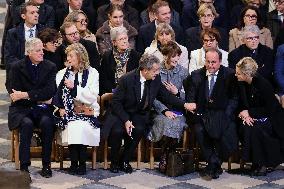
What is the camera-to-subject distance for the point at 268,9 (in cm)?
1241

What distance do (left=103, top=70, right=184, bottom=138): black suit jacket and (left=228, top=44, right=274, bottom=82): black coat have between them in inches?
44.9

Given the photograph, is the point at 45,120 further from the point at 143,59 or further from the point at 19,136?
the point at 143,59

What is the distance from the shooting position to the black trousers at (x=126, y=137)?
31.1ft

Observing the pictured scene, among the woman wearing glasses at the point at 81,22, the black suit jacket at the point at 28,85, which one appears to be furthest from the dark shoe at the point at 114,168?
A: the woman wearing glasses at the point at 81,22

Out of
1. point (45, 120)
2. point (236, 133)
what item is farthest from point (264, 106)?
point (45, 120)

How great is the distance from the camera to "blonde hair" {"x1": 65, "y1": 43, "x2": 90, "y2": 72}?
9.36 metres

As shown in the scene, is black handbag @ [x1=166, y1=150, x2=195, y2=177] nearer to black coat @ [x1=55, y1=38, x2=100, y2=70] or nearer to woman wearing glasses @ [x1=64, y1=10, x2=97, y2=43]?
black coat @ [x1=55, y1=38, x2=100, y2=70]

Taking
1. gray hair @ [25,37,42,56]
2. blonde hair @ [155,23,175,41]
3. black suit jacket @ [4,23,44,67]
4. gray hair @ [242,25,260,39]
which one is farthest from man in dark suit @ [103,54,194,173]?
black suit jacket @ [4,23,44,67]

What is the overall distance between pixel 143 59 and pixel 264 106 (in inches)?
54.6

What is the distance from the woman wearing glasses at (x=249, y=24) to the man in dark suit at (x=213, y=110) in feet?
3.63

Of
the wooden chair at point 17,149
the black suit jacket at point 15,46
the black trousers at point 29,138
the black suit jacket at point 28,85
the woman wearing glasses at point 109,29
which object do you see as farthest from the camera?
the woman wearing glasses at point 109,29

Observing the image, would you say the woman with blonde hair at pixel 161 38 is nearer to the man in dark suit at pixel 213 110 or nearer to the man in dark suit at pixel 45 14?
the man in dark suit at pixel 213 110

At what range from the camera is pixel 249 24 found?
10695 mm

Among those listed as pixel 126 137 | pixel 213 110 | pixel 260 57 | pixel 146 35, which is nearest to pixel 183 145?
pixel 213 110
